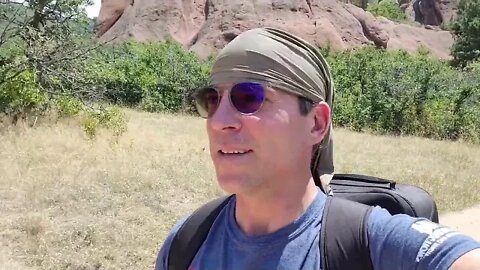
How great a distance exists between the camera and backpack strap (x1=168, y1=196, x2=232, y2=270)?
143 cm

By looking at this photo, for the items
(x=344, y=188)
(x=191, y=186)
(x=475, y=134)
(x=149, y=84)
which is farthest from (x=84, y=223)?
(x=149, y=84)

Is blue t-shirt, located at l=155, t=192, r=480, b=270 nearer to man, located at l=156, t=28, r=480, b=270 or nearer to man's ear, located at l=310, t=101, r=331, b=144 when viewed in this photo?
A: man, located at l=156, t=28, r=480, b=270

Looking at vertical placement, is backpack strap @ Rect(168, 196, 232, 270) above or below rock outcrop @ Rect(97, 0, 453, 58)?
above

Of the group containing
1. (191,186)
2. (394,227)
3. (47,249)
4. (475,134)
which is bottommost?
(475,134)

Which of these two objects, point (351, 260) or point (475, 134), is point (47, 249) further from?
point (475, 134)

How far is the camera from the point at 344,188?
71.3 inches

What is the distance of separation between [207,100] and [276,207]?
288 millimetres

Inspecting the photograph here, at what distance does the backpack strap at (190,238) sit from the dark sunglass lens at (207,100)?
23 cm

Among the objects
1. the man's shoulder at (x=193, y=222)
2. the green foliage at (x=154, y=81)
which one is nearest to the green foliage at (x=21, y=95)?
the green foliage at (x=154, y=81)

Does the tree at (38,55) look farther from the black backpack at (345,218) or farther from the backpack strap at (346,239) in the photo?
the backpack strap at (346,239)

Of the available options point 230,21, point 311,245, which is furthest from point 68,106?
point 230,21

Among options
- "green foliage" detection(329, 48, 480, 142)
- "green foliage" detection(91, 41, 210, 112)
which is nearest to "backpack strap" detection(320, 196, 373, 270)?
"green foliage" detection(329, 48, 480, 142)

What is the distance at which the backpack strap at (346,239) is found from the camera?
3.94ft

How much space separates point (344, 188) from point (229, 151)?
1.86 ft
